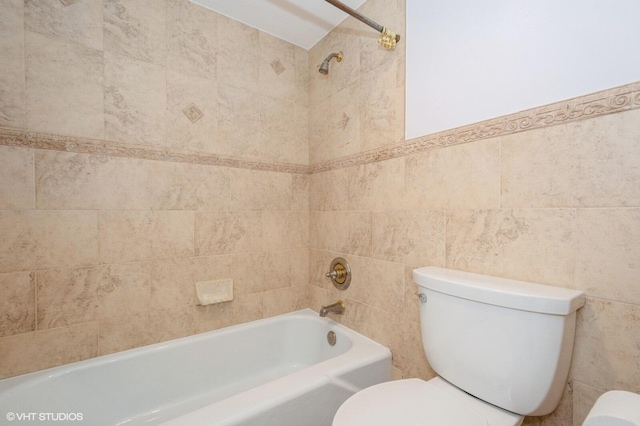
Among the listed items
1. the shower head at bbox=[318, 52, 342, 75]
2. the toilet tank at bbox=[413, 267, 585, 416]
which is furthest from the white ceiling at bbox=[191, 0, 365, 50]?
the toilet tank at bbox=[413, 267, 585, 416]

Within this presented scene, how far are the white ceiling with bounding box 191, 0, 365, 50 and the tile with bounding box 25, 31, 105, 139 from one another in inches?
26.2

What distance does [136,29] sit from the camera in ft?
4.32

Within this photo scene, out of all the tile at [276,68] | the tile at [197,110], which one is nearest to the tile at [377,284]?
the tile at [197,110]

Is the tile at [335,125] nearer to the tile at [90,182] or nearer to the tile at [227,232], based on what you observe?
the tile at [227,232]

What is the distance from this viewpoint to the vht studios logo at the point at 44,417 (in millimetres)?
1017

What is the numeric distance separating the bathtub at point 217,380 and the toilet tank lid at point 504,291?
0.55 m

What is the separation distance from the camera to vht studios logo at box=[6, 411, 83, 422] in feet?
3.34

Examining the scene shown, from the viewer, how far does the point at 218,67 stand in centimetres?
154

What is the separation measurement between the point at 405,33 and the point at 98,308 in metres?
1.90

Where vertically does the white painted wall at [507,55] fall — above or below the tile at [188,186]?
above

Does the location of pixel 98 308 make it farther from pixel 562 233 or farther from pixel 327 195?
pixel 562 233

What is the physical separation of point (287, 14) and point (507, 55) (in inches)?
47.9

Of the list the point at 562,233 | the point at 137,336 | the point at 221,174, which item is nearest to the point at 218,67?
the point at 221,174

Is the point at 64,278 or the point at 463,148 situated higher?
the point at 463,148
